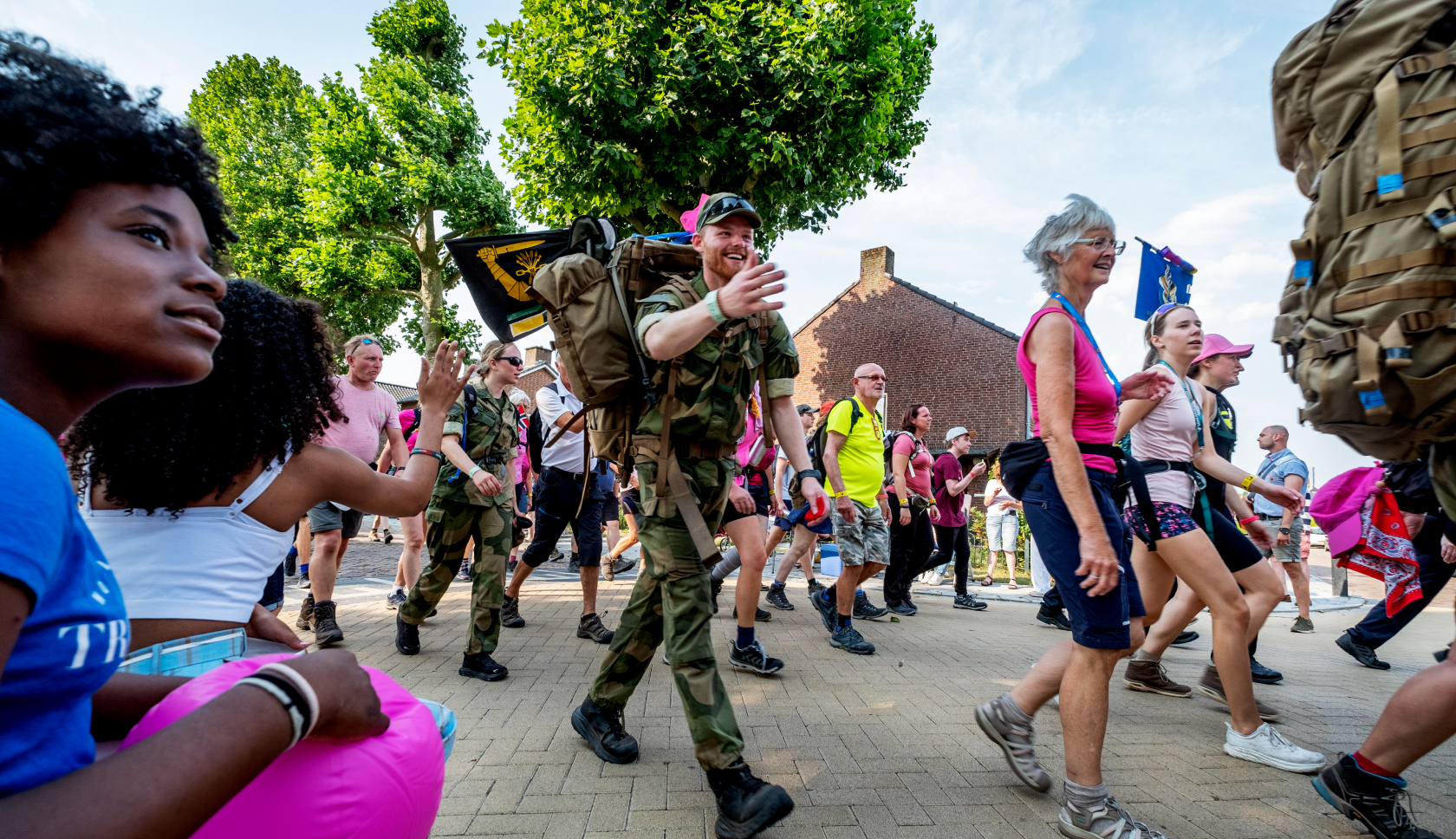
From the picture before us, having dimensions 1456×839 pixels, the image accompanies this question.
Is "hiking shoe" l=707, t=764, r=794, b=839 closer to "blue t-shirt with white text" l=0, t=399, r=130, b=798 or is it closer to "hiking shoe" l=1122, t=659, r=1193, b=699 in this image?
"blue t-shirt with white text" l=0, t=399, r=130, b=798

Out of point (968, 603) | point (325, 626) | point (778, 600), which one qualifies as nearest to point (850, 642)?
point (778, 600)

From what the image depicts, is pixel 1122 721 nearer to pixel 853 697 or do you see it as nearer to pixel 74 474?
pixel 853 697

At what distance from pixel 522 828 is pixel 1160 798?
2.44 meters

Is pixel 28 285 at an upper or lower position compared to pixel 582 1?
lower

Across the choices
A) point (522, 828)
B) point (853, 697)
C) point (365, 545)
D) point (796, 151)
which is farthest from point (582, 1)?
point (522, 828)

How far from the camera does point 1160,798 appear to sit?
2811 millimetres

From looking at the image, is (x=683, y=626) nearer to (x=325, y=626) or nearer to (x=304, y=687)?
(x=304, y=687)

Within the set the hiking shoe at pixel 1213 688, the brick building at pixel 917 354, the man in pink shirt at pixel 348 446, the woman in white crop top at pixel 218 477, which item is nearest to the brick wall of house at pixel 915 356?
the brick building at pixel 917 354

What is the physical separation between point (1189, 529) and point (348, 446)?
5438 mm

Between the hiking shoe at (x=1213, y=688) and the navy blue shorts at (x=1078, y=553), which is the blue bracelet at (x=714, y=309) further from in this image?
the hiking shoe at (x=1213, y=688)

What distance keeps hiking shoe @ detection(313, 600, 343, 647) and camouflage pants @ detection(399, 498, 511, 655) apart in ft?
2.34

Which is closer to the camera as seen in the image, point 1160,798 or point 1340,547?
point 1160,798

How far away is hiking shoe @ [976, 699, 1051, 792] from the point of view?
2830 mm

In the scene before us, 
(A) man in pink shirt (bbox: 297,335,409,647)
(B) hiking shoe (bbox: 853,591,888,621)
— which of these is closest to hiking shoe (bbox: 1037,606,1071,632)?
(B) hiking shoe (bbox: 853,591,888,621)
